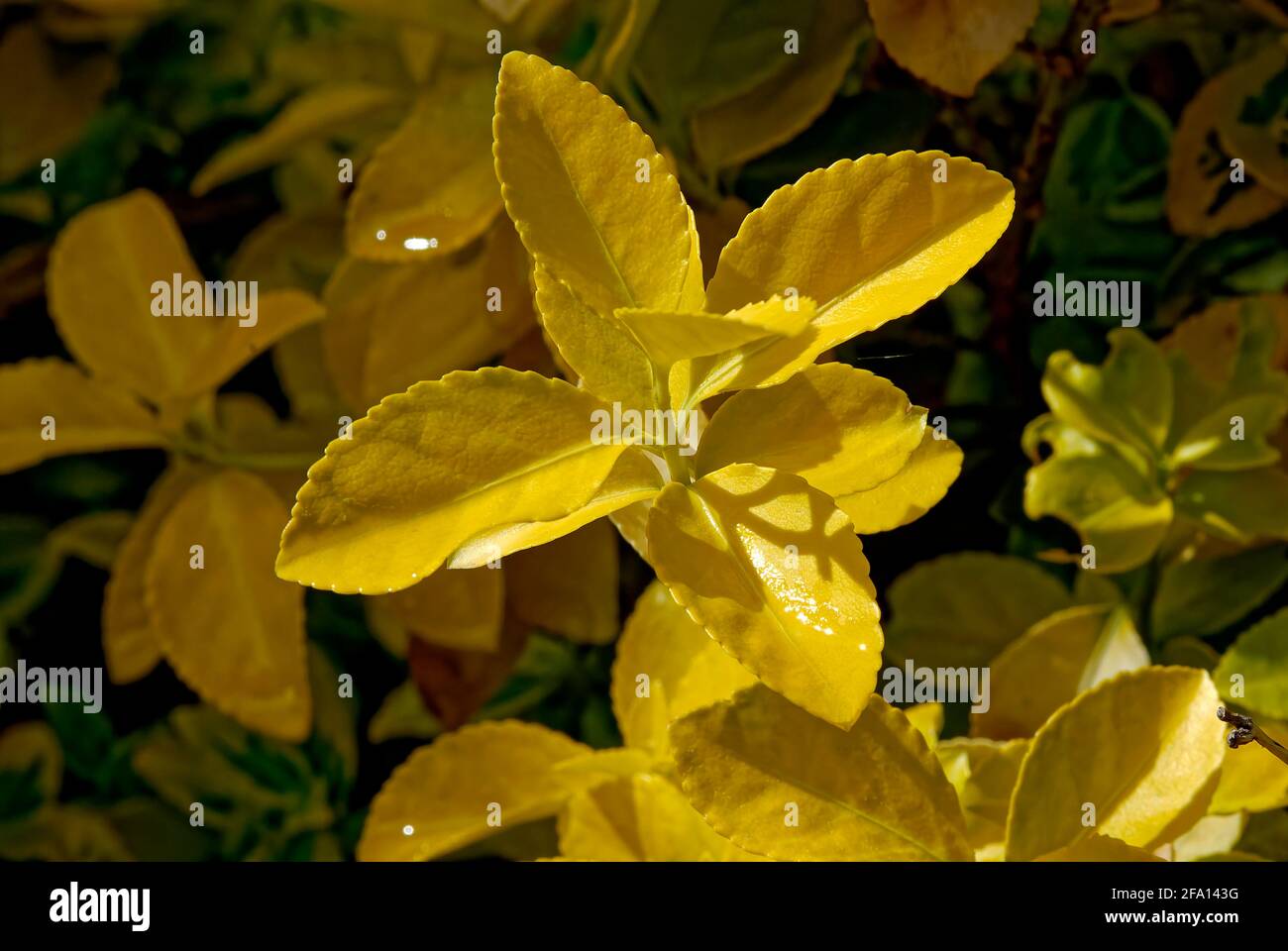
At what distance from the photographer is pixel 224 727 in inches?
26.6

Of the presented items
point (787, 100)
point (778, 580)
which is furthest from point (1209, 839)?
point (787, 100)

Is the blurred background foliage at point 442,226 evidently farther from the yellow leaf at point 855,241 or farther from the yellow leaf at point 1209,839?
the yellow leaf at point 855,241

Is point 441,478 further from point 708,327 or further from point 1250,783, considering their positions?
point 1250,783

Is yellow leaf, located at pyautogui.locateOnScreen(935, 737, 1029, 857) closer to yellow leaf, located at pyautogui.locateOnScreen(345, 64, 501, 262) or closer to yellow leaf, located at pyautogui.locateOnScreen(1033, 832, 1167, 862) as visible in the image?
yellow leaf, located at pyautogui.locateOnScreen(1033, 832, 1167, 862)

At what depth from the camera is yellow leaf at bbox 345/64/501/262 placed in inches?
21.5

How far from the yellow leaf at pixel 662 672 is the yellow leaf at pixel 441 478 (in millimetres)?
149

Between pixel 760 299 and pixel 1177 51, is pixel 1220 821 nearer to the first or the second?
pixel 760 299

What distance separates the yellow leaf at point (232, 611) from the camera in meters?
0.55

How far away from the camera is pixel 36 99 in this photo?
27.0 inches

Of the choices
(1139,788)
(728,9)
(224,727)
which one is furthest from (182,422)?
(1139,788)

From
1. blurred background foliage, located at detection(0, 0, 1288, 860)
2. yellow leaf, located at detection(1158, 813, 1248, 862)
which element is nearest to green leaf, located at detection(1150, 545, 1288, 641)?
blurred background foliage, located at detection(0, 0, 1288, 860)

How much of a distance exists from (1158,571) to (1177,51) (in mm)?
251

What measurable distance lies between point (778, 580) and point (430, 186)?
0.30m

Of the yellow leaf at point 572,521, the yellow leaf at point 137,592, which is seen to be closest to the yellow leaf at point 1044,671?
the yellow leaf at point 572,521
